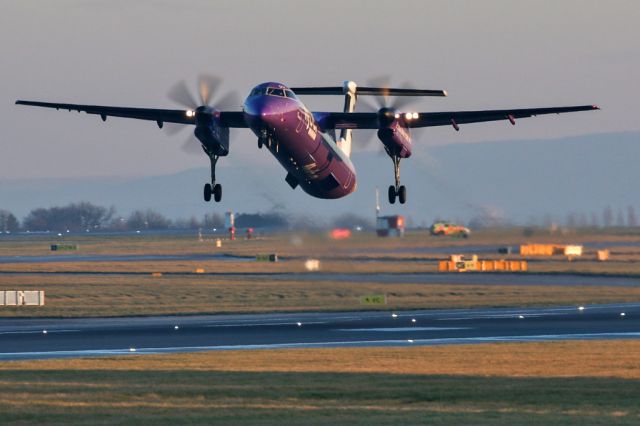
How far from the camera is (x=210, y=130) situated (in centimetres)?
5266

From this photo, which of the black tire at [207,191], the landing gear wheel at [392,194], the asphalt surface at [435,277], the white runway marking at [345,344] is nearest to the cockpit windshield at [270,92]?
the black tire at [207,191]

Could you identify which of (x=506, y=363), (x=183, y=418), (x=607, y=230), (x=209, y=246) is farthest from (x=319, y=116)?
(x=209, y=246)

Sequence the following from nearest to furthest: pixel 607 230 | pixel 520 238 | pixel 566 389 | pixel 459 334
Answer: pixel 566 389 → pixel 459 334 → pixel 520 238 → pixel 607 230

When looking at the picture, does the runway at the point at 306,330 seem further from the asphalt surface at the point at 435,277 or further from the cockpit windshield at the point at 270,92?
the asphalt surface at the point at 435,277

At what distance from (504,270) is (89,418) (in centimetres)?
8055

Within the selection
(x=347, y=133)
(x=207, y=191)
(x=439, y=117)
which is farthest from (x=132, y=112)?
(x=439, y=117)

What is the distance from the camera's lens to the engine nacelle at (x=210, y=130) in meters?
52.7

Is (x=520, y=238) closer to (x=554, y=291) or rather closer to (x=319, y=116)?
(x=554, y=291)

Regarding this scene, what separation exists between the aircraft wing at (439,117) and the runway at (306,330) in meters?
10.4

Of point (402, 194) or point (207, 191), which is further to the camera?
point (402, 194)

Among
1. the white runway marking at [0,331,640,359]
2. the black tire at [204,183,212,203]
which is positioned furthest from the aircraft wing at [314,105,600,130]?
the white runway marking at [0,331,640,359]

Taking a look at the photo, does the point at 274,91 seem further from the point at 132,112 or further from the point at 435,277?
the point at 435,277

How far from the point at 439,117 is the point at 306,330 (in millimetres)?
14715

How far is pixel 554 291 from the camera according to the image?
9262 cm
